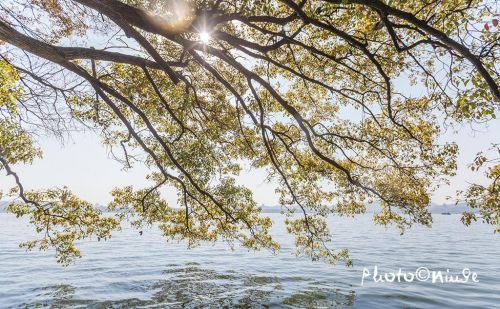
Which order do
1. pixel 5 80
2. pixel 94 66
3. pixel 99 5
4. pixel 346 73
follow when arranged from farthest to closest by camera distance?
pixel 346 73
pixel 94 66
pixel 99 5
pixel 5 80

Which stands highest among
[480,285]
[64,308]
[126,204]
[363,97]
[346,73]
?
[346,73]

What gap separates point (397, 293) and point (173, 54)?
1470 cm

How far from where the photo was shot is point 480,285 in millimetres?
18016

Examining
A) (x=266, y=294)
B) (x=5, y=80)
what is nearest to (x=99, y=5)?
(x=5, y=80)

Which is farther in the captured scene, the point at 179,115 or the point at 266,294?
the point at 266,294

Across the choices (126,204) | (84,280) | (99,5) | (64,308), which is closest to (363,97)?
(99,5)

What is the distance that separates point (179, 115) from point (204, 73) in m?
3.21

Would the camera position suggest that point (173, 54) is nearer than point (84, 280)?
Yes

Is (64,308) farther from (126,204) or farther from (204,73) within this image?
(204,73)

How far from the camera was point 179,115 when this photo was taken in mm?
11164

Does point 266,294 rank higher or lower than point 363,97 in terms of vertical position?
lower

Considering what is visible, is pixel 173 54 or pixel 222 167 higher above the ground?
pixel 173 54

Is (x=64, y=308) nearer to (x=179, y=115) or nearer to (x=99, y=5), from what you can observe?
(x=179, y=115)

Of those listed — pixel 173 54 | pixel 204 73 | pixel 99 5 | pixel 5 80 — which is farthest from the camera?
pixel 204 73
